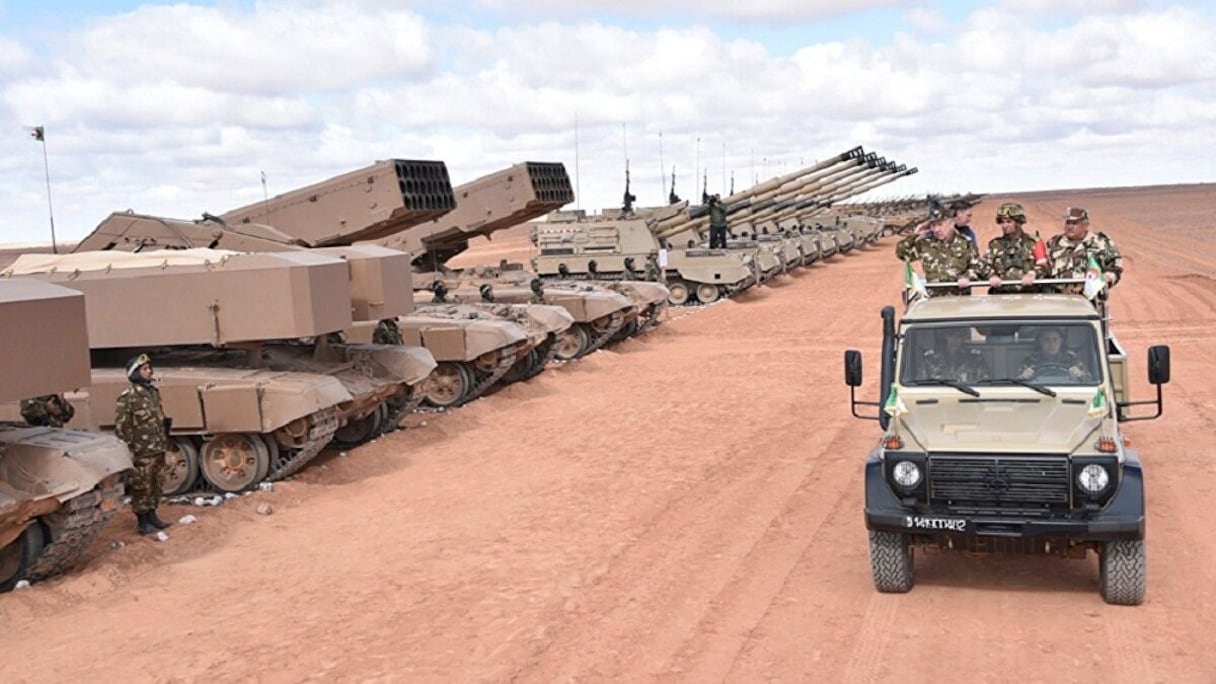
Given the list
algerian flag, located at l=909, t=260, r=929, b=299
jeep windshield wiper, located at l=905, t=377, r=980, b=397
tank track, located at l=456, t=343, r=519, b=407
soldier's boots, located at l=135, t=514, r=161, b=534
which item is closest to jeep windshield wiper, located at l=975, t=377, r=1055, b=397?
jeep windshield wiper, located at l=905, t=377, r=980, b=397

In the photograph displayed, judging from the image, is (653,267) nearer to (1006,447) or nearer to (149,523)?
(149,523)

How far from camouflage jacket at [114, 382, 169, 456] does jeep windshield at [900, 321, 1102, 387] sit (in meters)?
5.88

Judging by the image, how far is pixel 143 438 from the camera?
9.65m

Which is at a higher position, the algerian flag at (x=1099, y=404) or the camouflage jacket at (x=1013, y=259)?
the camouflage jacket at (x=1013, y=259)

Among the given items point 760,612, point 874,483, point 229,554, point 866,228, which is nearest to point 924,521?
point 874,483

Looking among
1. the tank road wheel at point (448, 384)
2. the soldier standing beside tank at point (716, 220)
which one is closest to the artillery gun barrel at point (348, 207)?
the tank road wheel at point (448, 384)

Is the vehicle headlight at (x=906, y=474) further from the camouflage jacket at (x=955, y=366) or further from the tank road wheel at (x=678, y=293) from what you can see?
the tank road wheel at (x=678, y=293)

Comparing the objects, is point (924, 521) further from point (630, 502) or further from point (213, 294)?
point (213, 294)

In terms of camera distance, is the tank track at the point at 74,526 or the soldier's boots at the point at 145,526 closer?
the tank track at the point at 74,526

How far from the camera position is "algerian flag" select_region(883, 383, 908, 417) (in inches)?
294

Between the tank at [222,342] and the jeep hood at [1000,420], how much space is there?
5.78 m

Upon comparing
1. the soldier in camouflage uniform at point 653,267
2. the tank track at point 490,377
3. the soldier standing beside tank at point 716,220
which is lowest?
the tank track at point 490,377

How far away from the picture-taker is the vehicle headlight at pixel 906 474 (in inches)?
274

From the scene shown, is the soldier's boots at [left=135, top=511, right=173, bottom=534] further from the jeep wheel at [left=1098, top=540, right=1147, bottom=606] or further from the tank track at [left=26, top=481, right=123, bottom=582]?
the jeep wheel at [left=1098, top=540, right=1147, bottom=606]
